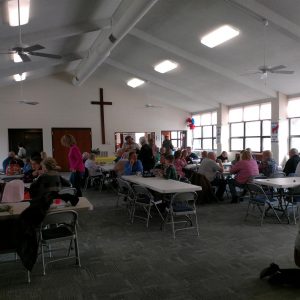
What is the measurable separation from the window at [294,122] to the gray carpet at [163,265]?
5.57 metres

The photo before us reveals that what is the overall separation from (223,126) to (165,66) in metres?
4.01

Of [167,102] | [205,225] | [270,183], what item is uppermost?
[167,102]

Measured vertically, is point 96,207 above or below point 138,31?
below

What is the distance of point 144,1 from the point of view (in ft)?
16.5

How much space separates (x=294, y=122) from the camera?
968 cm

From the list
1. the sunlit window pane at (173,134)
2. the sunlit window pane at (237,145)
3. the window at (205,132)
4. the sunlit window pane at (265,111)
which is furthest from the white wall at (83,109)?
the sunlit window pane at (265,111)

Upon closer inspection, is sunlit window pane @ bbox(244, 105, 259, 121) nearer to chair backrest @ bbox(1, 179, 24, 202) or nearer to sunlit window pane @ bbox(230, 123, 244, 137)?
sunlit window pane @ bbox(230, 123, 244, 137)

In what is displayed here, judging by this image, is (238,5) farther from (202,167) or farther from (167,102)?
(167,102)

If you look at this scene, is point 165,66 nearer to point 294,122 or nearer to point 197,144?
point 294,122

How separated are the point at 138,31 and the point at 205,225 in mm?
5510

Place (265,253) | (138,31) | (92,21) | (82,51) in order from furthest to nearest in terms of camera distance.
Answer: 1. (82,51)
2. (138,31)
3. (92,21)
4. (265,253)

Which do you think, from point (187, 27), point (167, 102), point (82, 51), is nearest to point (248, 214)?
point (187, 27)

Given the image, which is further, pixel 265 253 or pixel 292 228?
pixel 292 228

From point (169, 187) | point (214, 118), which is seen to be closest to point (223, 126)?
point (214, 118)
